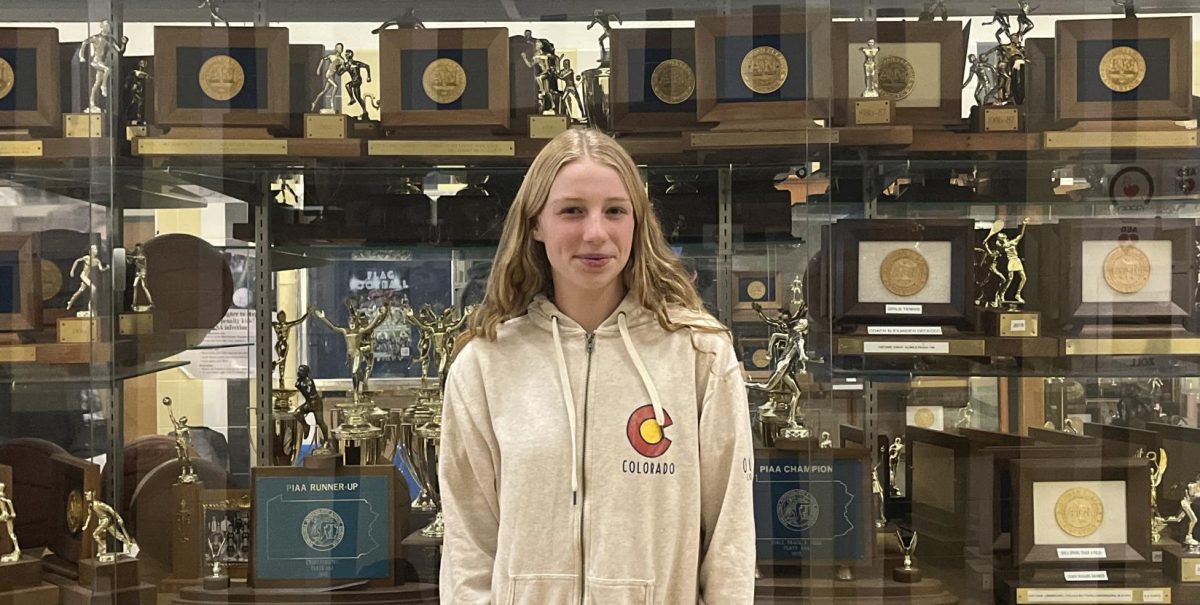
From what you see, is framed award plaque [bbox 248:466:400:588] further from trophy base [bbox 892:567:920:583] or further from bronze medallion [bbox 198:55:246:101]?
trophy base [bbox 892:567:920:583]

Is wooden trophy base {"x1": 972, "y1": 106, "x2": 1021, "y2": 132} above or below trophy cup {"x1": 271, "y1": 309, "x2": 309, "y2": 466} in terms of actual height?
above

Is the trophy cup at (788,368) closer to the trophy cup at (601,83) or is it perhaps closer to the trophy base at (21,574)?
the trophy cup at (601,83)

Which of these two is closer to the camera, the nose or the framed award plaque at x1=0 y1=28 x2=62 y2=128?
the nose

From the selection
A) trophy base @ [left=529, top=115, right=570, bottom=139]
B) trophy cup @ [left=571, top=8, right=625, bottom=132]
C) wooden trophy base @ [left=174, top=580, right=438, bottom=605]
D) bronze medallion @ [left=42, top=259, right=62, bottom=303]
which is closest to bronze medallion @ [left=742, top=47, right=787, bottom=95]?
trophy cup @ [left=571, top=8, right=625, bottom=132]

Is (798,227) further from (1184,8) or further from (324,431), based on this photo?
(324,431)

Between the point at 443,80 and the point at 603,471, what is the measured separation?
94cm

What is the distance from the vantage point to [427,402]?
1954mm

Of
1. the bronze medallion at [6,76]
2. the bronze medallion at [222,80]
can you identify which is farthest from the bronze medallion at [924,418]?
the bronze medallion at [6,76]

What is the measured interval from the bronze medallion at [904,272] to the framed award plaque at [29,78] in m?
1.55

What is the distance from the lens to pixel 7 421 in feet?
6.38

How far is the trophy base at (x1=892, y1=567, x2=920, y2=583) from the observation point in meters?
1.92

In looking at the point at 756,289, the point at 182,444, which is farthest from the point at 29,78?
the point at 756,289

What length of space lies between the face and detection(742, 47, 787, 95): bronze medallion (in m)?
0.70

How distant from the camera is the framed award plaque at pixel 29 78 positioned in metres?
1.88
